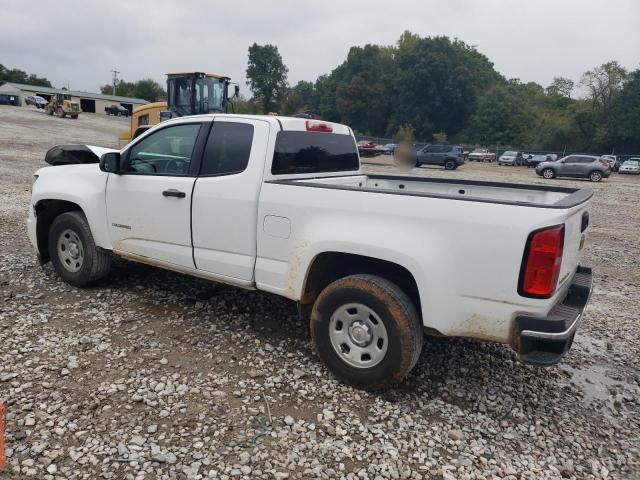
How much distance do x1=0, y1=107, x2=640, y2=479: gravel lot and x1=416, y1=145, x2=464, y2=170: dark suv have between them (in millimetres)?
27240

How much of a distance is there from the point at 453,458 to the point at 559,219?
1.53m

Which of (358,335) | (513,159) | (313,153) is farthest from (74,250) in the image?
(513,159)

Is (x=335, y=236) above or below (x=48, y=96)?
below

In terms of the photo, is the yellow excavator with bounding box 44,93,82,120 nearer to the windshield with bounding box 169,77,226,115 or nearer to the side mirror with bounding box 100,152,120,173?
the windshield with bounding box 169,77,226,115

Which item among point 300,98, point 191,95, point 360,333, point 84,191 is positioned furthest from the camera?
point 300,98

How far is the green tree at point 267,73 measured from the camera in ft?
270

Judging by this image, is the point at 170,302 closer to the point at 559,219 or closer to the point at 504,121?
the point at 559,219

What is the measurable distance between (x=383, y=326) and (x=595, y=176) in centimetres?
2787

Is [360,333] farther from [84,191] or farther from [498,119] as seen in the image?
[498,119]

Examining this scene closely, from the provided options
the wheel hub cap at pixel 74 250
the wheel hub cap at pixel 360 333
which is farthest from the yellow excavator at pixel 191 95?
the wheel hub cap at pixel 360 333

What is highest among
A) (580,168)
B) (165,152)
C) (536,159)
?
(165,152)

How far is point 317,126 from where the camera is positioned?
14.9 ft

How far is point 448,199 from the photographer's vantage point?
306 centimetres

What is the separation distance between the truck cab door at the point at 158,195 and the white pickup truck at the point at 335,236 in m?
0.01
